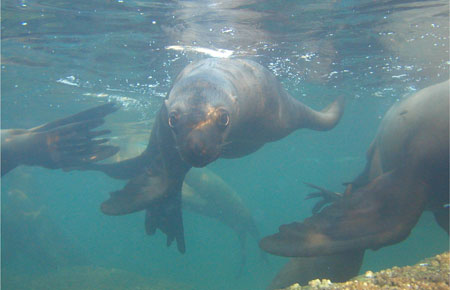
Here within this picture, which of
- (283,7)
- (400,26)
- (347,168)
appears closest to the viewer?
(283,7)

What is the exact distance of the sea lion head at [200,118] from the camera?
3025 millimetres

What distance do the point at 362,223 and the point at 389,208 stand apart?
0.34 m

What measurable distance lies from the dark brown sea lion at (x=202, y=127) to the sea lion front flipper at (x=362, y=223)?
118cm

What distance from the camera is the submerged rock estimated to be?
195 cm

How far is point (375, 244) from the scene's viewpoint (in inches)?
119

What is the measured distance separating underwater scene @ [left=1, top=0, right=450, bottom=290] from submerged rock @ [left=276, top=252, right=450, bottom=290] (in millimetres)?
681

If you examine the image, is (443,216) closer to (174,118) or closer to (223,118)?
(223,118)

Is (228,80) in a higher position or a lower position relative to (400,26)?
lower

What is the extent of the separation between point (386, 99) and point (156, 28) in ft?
54.7

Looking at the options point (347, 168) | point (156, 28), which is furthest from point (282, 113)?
point (347, 168)

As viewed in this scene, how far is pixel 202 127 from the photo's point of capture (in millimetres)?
3170

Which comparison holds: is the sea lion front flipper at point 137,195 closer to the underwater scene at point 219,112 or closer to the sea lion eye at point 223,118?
the underwater scene at point 219,112

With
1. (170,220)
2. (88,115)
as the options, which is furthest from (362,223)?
(88,115)

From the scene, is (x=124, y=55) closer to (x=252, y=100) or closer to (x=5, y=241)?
(x=252, y=100)
